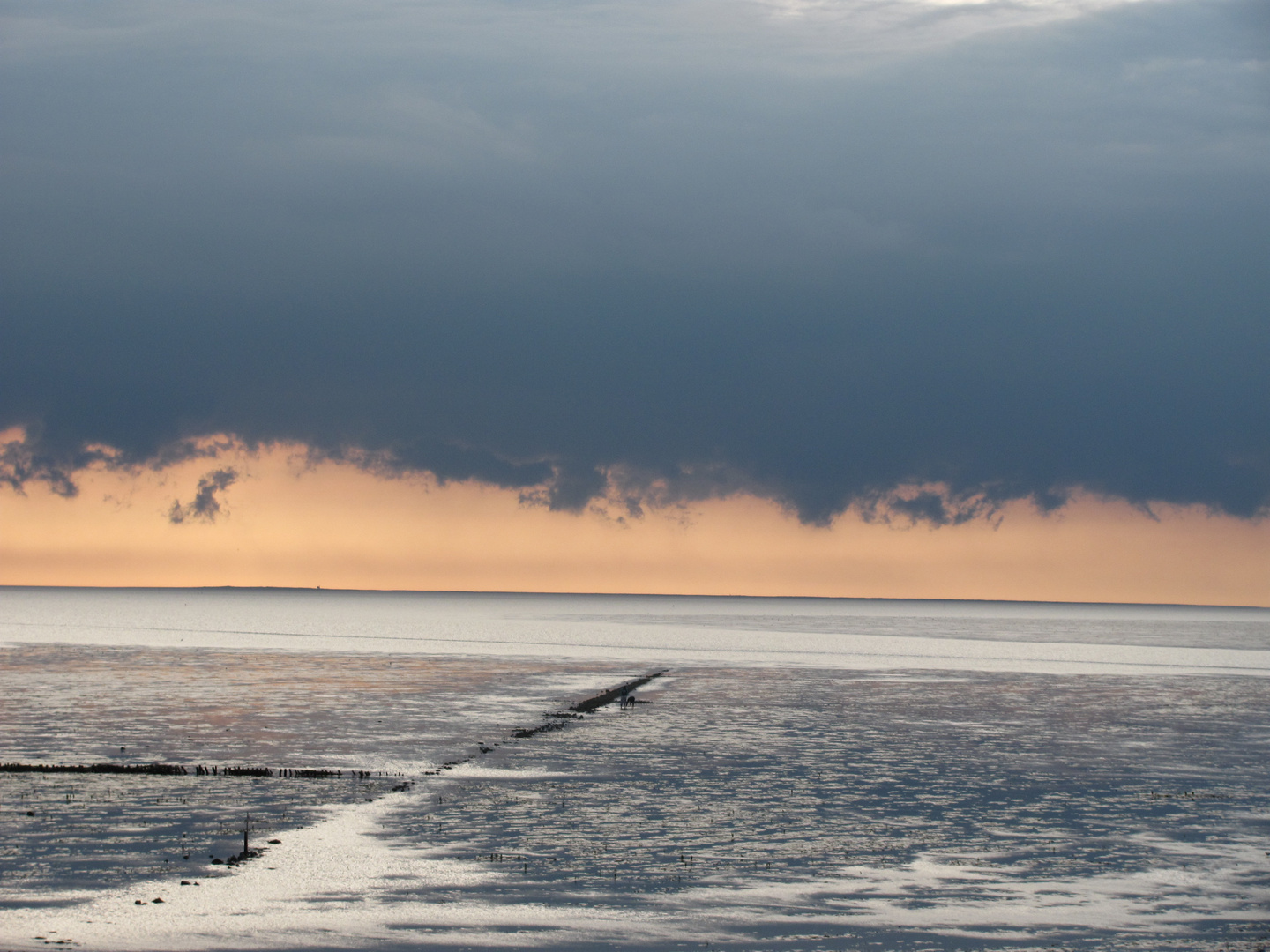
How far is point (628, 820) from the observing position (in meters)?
21.9

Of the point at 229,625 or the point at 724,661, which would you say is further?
the point at 229,625

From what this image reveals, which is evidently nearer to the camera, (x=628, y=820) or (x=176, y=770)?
(x=628, y=820)

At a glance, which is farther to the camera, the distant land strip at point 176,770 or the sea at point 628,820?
the distant land strip at point 176,770

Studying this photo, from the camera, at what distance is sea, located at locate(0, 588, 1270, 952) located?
1520 centimetres

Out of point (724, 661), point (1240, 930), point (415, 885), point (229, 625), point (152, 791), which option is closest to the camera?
point (1240, 930)

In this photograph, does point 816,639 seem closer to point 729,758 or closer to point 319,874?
point 729,758

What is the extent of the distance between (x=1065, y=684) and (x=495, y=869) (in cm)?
4780

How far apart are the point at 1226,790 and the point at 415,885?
57.7 ft

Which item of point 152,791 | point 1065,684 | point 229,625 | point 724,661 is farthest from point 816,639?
point 152,791

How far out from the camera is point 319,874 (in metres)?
17.4

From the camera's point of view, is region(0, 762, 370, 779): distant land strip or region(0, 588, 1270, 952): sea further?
region(0, 762, 370, 779): distant land strip

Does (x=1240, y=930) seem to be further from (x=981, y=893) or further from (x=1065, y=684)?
(x=1065, y=684)

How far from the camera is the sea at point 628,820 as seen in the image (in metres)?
15.2

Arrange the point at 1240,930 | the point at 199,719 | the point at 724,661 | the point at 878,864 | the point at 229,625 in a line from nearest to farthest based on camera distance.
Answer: the point at 1240,930, the point at 878,864, the point at 199,719, the point at 724,661, the point at 229,625
